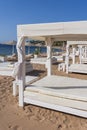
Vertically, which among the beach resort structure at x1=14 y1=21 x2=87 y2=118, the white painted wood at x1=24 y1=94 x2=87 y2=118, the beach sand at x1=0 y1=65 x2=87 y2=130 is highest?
the beach resort structure at x1=14 y1=21 x2=87 y2=118

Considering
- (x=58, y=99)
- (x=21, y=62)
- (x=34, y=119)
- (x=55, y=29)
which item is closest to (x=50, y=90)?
(x=58, y=99)

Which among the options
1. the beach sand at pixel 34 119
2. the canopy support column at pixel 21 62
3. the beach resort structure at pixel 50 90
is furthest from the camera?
the canopy support column at pixel 21 62

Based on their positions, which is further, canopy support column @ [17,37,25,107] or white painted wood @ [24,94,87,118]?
canopy support column @ [17,37,25,107]

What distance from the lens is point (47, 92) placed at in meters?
4.25

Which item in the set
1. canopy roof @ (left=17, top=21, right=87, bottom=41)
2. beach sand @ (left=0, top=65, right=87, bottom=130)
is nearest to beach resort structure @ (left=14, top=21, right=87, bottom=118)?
canopy roof @ (left=17, top=21, right=87, bottom=41)

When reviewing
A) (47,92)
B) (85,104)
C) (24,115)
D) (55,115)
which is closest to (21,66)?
(47,92)

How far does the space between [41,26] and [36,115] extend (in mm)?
2301

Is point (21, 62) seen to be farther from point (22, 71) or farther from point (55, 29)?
point (55, 29)

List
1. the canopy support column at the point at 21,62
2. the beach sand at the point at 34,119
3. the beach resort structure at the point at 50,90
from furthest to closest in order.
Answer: the canopy support column at the point at 21,62 < the beach resort structure at the point at 50,90 < the beach sand at the point at 34,119

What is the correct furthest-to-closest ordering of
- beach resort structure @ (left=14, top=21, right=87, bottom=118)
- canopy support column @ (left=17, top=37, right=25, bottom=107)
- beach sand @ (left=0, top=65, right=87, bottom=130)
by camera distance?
canopy support column @ (left=17, top=37, right=25, bottom=107)
beach resort structure @ (left=14, top=21, right=87, bottom=118)
beach sand @ (left=0, top=65, right=87, bottom=130)

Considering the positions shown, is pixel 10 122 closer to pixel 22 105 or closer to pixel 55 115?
pixel 22 105

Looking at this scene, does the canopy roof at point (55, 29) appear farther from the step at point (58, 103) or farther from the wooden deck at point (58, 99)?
the step at point (58, 103)

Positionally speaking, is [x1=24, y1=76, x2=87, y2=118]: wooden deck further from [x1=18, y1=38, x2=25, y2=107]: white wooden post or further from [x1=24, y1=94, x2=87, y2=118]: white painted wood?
[x1=18, y1=38, x2=25, y2=107]: white wooden post

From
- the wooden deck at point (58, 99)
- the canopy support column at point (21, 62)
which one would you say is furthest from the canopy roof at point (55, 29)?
the wooden deck at point (58, 99)
